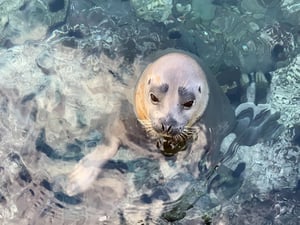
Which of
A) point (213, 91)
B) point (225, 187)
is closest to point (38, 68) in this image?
point (213, 91)

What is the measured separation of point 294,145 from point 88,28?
224cm

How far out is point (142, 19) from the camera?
6539 millimetres

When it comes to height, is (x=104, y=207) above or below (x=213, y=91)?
below

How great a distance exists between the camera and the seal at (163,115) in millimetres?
5258

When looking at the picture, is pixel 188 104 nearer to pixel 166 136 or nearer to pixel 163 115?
pixel 163 115

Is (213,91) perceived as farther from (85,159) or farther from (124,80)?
(85,159)

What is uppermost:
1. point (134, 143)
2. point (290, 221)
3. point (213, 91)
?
point (213, 91)

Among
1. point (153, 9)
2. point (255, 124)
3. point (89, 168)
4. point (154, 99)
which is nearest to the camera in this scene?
point (154, 99)

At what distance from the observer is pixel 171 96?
5.20m

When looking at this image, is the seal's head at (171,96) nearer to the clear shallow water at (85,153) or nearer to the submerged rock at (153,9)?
the clear shallow water at (85,153)

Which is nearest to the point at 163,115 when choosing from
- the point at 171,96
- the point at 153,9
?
the point at 171,96

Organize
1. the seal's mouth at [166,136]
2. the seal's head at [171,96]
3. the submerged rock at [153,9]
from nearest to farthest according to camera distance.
Answer: the seal's head at [171,96] < the seal's mouth at [166,136] < the submerged rock at [153,9]

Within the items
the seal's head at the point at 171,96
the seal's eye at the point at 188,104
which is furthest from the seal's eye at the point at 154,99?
the seal's eye at the point at 188,104

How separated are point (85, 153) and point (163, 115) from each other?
102cm
